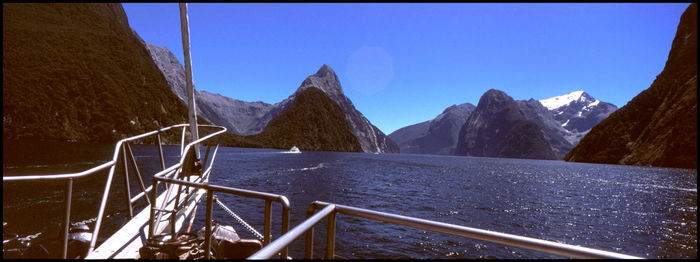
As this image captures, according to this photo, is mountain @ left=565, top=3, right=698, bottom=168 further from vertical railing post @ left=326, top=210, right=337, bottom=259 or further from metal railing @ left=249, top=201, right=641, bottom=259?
vertical railing post @ left=326, top=210, right=337, bottom=259

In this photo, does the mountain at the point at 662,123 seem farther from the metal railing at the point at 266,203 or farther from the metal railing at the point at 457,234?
the metal railing at the point at 266,203

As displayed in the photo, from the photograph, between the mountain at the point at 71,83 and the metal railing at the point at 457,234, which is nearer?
the metal railing at the point at 457,234

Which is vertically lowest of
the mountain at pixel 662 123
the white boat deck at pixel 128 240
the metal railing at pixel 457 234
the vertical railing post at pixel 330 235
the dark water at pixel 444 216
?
the dark water at pixel 444 216

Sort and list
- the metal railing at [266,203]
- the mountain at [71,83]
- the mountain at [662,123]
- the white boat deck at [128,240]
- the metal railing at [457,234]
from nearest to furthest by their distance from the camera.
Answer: the metal railing at [457,234] < the metal railing at [266,203] < the white boat deck at [128,240] < the mountain at [662,123] < the mountain at [71,83]

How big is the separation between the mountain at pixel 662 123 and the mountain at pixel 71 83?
193248 mm

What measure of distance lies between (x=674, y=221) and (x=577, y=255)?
117 ft

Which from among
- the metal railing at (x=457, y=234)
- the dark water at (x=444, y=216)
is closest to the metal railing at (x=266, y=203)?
the metal railing at (x=457, y=234)

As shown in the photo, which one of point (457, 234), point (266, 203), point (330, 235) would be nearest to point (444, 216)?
point (266, 203)

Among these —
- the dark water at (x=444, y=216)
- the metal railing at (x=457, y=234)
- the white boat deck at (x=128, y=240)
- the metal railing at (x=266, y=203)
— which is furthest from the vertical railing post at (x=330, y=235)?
the dark water at (x=444, y=216)

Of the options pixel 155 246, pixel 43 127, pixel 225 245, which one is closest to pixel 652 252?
pixel 225 245

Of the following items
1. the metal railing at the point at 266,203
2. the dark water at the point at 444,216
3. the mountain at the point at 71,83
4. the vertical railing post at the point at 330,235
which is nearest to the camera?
the vertical railing post at the point at 330,235

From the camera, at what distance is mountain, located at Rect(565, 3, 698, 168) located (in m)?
104

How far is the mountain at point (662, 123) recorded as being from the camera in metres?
104

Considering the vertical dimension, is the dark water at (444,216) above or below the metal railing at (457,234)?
below
